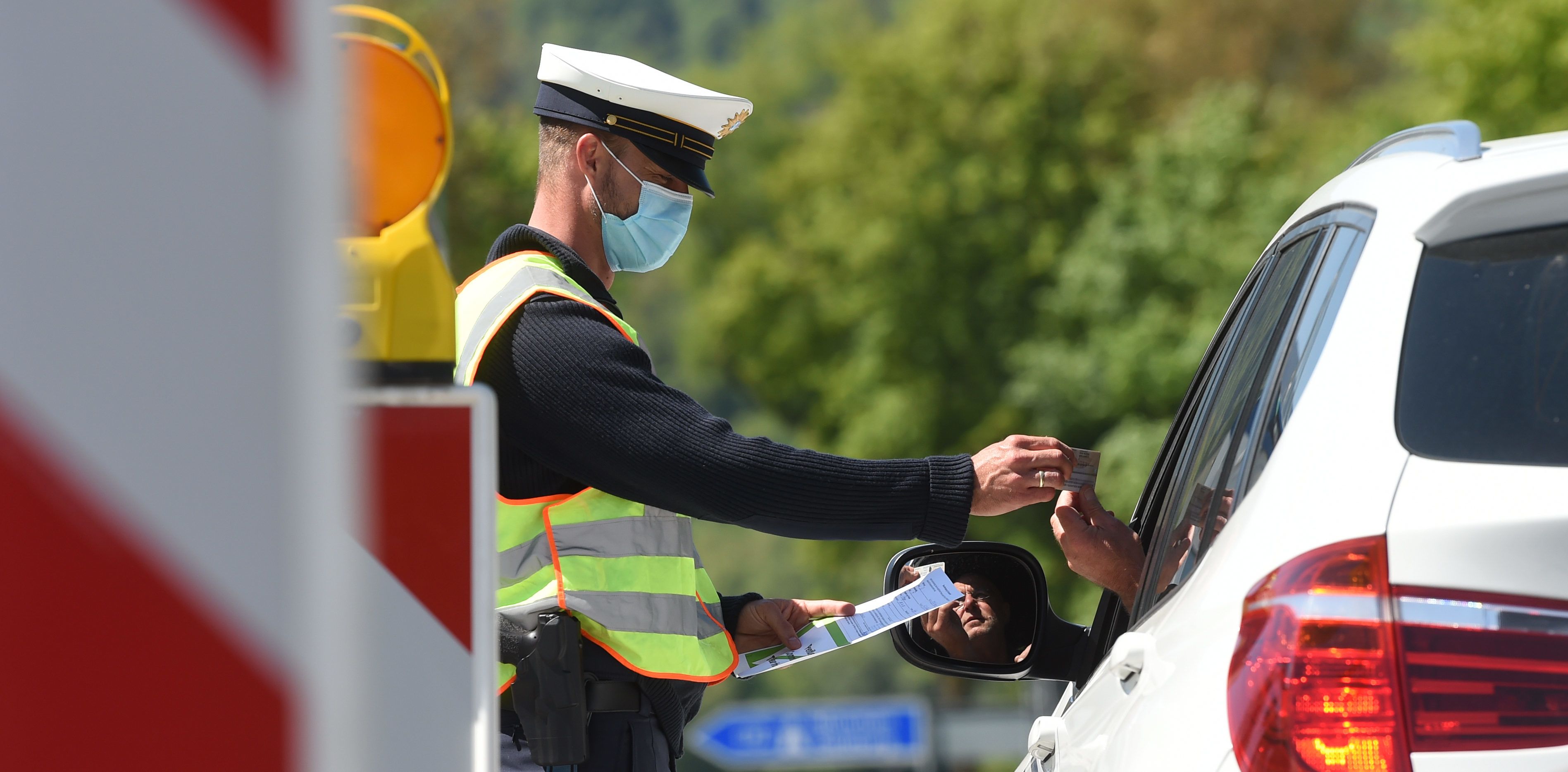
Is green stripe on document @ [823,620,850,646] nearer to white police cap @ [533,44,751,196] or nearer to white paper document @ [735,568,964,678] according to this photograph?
white paper document @ [735,568,964,678]

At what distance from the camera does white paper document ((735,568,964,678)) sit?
108 inches

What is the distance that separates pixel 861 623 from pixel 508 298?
0.93 meters

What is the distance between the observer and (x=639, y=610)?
266 centimetres

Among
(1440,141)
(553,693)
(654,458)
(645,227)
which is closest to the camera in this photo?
(1440,141)

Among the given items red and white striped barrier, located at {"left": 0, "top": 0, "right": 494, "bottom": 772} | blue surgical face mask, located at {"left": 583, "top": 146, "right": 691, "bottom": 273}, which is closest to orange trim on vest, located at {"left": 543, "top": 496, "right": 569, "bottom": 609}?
blue surgical face mask, located at {"left": 583, "top": 146, "right": 691, "bottom": 273}

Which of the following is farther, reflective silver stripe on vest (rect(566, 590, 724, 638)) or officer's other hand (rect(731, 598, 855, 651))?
officer's other hand (rect(731, 598, 855, 651))

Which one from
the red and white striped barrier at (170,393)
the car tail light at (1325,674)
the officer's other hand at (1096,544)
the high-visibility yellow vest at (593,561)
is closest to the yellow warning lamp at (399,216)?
the red and white striped barrier at (170,393)

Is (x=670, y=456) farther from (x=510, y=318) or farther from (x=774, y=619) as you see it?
(x=774, y=619)

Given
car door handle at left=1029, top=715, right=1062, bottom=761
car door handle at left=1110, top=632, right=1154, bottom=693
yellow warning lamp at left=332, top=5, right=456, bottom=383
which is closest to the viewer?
yellow warning lamp at left=332, top=5, right=456, bottom=383

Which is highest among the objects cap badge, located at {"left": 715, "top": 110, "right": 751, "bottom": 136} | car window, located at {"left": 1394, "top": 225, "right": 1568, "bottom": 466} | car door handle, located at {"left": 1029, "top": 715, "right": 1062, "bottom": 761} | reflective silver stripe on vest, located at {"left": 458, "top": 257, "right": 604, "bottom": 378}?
cap badge, located at {"left": 715, "top": 110, "right": 751, "bottom": 136}

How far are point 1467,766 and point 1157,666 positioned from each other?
41 cm

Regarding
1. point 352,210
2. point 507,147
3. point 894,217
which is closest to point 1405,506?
point 352,210

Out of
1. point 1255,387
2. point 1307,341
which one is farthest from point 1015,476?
point 1307,341

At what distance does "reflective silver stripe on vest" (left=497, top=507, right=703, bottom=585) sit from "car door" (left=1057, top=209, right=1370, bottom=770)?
30.6 inches
